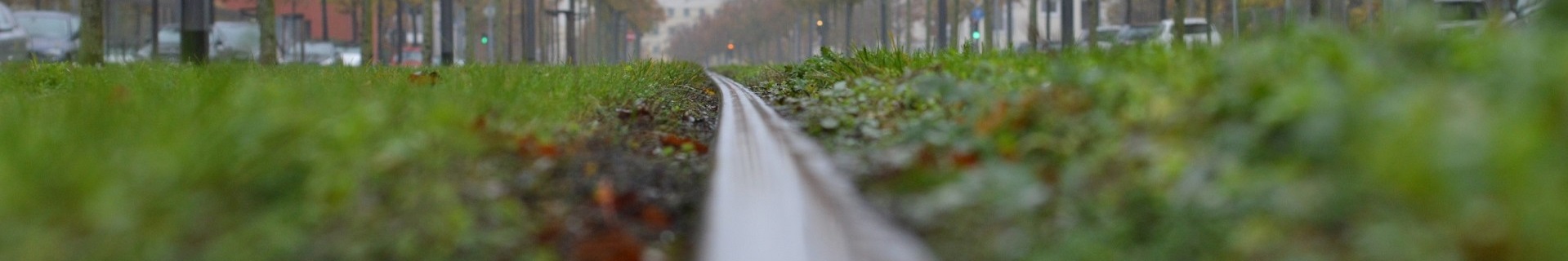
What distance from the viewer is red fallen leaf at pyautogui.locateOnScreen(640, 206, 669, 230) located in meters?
3.51

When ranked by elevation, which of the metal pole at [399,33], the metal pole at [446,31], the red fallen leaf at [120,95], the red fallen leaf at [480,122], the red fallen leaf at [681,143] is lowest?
the red fallen leaf at [681,143]

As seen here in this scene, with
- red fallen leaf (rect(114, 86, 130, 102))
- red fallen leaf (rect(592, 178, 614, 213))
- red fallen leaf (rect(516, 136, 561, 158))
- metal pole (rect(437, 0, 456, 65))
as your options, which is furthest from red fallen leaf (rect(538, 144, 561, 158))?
metal pole (rect(437, 0, 456, 65))

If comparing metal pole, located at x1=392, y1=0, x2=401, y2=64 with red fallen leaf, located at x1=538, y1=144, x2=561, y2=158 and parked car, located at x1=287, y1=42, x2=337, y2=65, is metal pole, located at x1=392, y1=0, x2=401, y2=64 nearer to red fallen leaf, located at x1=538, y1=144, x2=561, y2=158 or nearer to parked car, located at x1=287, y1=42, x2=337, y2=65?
parked car, located at x1=287, y1=42, x2=337, y2=65

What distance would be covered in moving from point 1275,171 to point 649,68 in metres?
10.5

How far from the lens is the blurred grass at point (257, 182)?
254 cm

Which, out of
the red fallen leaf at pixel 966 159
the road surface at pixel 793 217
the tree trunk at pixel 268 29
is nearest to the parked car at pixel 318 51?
the tree trunk at pixel 268 29

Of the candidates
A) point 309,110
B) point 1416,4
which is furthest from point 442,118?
point 1416,4

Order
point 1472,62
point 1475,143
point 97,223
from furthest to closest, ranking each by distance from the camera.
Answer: point 1472,62
point 97,223
point 1475,143

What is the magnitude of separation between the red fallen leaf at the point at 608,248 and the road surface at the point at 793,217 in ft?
0.53

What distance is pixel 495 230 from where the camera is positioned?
3.09 metres

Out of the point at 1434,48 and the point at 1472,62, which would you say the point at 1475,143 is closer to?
the point at 1472,62

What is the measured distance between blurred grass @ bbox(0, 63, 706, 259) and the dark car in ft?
93.6

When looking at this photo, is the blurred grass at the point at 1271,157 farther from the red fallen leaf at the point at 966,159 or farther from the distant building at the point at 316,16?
the distant building at the point at 316,16

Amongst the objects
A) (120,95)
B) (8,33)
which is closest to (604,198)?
(120,95)
